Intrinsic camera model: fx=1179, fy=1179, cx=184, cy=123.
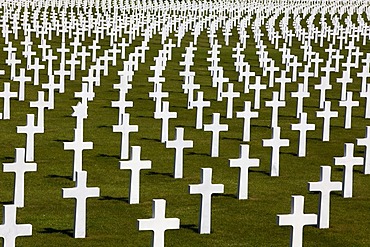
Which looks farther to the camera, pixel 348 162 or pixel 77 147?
pixel 77 147

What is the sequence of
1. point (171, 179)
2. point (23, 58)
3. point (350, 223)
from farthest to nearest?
point (23, 58) → point (171, 179) → point (350, 223)

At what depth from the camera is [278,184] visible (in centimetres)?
1544

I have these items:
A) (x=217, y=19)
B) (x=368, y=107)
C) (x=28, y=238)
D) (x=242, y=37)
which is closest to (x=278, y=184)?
(x=28, y=238)

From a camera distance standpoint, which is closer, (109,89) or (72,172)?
(72,172)

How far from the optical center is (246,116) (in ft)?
60.3

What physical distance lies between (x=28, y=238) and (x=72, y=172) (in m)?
3.33

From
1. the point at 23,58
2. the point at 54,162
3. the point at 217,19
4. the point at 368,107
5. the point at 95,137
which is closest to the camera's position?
the point at 54,162

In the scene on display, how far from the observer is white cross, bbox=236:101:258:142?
18391 millimetres

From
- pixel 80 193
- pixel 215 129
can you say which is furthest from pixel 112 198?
pixel 215 129

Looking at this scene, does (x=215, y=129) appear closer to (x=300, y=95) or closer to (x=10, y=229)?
(x=300, y=95)

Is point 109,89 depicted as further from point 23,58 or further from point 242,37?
point 242,37

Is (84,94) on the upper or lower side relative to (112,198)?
upper

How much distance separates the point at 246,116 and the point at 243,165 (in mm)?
4626

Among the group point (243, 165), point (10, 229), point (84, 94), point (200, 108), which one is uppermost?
point (10, 229)
